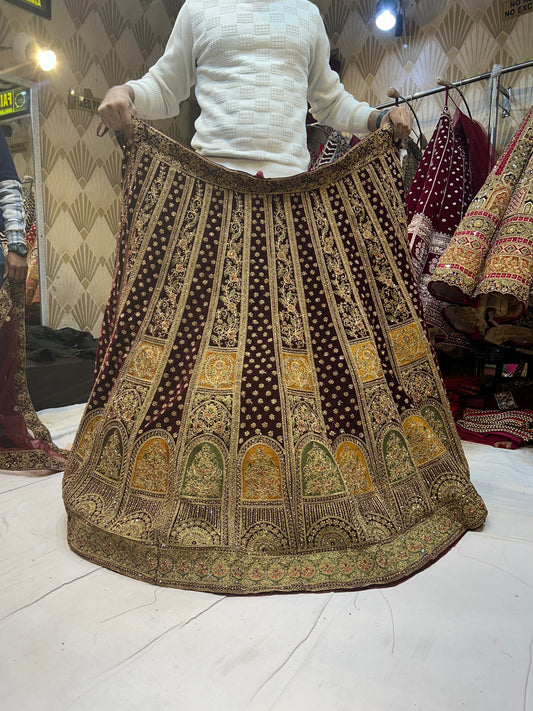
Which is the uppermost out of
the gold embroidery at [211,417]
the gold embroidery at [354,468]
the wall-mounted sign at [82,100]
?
the wall-mounted sign at [82,100]

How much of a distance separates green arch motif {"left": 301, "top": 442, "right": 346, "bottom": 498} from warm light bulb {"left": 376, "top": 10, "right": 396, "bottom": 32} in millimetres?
2677

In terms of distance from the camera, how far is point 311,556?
105 centimetres

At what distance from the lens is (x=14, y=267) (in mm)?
1863

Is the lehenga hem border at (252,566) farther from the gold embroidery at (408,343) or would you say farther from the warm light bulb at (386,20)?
the warm light bulb at (386,20)

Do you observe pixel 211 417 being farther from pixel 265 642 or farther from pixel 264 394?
pixel 265 642

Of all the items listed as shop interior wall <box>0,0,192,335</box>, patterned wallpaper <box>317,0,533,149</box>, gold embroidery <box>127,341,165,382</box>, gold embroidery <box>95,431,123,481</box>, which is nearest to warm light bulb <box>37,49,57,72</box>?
shop interior wall <box>0,0,192,335</box>

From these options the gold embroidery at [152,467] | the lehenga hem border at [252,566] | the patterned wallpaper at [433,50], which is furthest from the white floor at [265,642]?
the patterned wallpaper at [433,50]

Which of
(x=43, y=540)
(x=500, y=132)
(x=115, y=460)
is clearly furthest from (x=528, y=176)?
(x=43, y=540)

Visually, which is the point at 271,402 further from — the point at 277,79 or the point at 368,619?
the point at 277,79

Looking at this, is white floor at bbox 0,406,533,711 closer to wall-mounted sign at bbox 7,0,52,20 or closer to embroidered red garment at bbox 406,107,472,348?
embroidered red garment at bbox 406,107,472,348

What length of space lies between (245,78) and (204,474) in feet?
3.15

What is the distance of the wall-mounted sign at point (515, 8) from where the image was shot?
2514mm

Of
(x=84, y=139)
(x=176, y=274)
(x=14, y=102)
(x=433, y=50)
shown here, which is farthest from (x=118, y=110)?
→ (x=433, y=50)

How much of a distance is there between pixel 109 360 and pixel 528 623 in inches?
38.8
